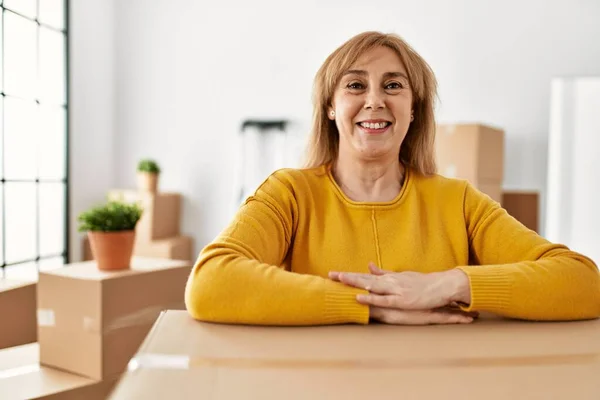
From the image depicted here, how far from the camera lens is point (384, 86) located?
1.20 meters

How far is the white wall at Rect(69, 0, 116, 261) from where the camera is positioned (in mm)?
3568

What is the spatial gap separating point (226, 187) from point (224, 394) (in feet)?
10.9

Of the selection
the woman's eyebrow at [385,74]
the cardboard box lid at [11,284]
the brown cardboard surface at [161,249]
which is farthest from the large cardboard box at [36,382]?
the brown cardboard surface at [161,249]

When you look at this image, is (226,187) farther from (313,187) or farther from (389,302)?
(389,302)

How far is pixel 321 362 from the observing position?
622mm

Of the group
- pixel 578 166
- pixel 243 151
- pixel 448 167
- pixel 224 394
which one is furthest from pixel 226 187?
pixel 224 394

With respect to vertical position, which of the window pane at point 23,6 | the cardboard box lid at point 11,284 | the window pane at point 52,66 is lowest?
the cardboard box lid at point 11,284

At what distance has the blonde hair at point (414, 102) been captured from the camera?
1179 millimetres

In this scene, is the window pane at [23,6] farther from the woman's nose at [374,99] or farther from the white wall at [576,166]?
the white wall at [576,166]

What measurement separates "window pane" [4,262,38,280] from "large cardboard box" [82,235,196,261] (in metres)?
0.39

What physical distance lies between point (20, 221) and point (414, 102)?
8.71ft

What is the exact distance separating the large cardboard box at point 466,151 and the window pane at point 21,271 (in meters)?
2.29

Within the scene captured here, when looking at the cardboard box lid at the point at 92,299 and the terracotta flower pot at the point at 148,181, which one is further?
the terracotta flower pot at the point at 148,181

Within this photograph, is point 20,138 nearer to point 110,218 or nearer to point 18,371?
point 110,218
